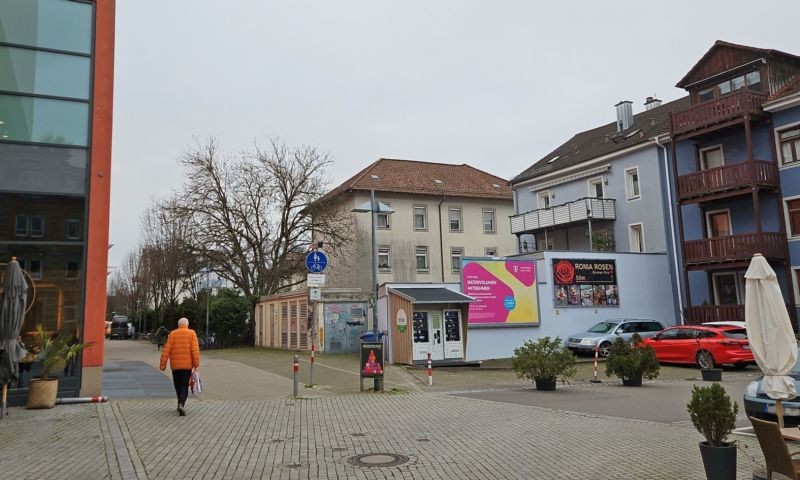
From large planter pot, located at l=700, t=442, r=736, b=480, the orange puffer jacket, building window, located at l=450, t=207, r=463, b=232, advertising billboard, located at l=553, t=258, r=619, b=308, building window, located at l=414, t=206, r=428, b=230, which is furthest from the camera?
building window, located at l=450, t=207, r=463, b=232

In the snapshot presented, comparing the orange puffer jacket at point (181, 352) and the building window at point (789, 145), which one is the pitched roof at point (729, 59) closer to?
the building window at point (789, 145)

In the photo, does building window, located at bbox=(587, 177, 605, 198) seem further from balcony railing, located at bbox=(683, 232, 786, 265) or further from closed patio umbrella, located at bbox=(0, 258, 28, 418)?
closed patio umbrella, located at bbox=(0, 258, 28, 418)

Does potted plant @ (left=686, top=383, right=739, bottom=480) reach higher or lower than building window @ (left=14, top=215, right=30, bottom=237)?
lower

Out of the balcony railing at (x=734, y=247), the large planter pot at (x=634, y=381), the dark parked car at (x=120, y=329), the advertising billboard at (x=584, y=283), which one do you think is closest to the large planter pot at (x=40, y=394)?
the large planter pot at (x=634, y=381)

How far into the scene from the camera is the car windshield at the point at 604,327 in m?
26.3

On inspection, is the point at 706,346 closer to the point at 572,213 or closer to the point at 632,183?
the point at 632,183

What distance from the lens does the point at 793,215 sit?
1034 inches

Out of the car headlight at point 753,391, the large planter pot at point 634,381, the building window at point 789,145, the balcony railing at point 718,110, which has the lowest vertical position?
the large planter pot at point 634,381

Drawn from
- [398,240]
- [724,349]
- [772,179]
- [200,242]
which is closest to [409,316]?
[724,349]

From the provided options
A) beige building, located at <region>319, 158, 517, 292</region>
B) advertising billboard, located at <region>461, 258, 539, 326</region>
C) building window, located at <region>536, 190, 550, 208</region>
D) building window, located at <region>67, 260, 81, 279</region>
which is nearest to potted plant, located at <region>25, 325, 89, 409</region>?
building window, located at <region>67, 260, 81, 279</region>

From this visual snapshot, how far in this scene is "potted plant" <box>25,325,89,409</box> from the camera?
1243cm

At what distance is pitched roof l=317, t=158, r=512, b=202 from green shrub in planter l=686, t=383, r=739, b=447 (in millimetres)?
38066

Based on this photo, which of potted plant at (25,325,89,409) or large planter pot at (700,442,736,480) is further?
potted plant at (25,325,89,409)

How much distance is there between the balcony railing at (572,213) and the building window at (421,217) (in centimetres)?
1141
